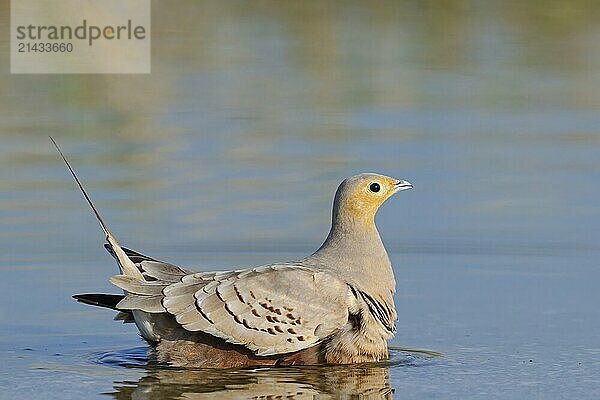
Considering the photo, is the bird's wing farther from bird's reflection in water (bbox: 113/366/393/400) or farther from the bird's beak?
the bird's beak

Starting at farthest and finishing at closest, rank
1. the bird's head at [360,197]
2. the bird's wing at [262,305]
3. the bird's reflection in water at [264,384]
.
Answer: the bird's head at [360,197], the bird's wing at [262,305], the bird's reflection in water at [264,384]

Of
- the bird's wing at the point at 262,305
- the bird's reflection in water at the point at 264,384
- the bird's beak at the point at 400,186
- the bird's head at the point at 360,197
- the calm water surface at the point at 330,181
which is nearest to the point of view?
the bird's reflection in water at the point at 264,384

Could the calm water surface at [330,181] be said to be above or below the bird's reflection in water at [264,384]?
above

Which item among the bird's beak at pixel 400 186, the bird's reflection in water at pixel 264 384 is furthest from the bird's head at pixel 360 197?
the bird's reflection in water at pixel 264 384

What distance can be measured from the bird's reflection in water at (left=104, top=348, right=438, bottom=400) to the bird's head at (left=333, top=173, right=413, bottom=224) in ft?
2.92

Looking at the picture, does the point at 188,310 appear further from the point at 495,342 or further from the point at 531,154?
the point at 531,154

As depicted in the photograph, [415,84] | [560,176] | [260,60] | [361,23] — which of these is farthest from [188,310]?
[361,23]

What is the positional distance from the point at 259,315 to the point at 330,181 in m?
4.60

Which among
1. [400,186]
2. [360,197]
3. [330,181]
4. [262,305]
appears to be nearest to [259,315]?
[262,305]

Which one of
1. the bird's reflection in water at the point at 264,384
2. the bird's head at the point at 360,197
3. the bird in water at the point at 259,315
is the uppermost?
the bird's head at the point at 360,197

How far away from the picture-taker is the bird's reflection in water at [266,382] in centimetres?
985

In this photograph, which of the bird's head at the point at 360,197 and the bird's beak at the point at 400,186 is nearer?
the bird's head at the point at 360,197

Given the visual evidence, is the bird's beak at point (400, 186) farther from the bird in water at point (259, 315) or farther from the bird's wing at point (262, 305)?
the bird's wing at point (262, 305)

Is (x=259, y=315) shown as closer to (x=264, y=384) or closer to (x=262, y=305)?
(x=262, y=305)
